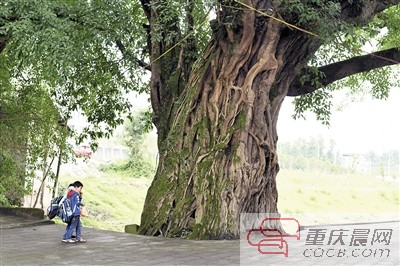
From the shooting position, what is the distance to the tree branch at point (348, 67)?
10703mm

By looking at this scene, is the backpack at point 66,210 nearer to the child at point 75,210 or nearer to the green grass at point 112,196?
the child at point 75,210

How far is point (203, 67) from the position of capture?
9.51 m

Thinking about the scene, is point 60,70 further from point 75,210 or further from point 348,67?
point 348,67

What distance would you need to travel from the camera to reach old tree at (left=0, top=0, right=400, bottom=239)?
8.12 metres

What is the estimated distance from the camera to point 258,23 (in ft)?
29.5

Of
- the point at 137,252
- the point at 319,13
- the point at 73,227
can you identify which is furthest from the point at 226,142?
the point at 73,227

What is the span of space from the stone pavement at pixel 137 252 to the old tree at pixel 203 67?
81 cm

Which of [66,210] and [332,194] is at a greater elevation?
[332,194]

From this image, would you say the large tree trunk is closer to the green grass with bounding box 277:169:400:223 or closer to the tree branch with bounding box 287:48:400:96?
the tree branch with bounding box 287:48:400:96

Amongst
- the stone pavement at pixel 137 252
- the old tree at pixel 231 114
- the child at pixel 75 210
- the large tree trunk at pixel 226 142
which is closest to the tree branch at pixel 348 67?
the old tree at pixel 231 114
